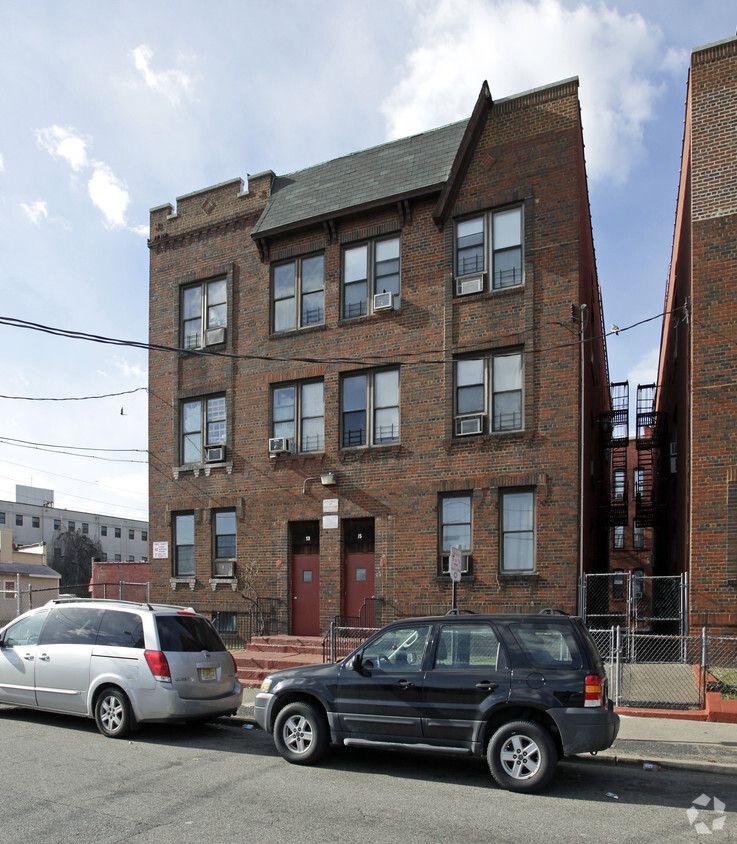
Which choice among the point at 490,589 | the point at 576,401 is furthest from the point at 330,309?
the point at 490,589

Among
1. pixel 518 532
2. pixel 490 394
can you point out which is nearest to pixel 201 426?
pixel 490 394

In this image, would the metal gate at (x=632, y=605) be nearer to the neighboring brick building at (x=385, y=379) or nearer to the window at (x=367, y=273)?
the neighboring brick building at (x=385, y=379)

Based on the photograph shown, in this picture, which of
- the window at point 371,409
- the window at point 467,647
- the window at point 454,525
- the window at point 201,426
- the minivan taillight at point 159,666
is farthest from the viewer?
the window at point 201,426

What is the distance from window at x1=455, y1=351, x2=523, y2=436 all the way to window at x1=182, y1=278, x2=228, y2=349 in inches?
277

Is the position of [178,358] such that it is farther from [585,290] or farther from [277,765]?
[277,765]

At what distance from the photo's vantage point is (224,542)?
790 inches

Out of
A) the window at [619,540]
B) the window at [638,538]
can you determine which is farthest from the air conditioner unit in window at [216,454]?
the window at [619,540]

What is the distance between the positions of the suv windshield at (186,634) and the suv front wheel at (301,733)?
1.97 meters

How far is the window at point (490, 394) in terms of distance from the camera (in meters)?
16.6

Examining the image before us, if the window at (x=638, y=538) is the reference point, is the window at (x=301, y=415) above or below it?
above

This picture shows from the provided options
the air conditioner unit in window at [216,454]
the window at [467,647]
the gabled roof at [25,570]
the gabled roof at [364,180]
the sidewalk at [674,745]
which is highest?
the gabled roof at [364,180]

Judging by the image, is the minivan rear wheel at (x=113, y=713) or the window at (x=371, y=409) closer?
the minivan rear wheel at (x=113, y=713)

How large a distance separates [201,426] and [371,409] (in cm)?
525

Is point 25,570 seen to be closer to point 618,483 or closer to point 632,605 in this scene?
point 618,483
